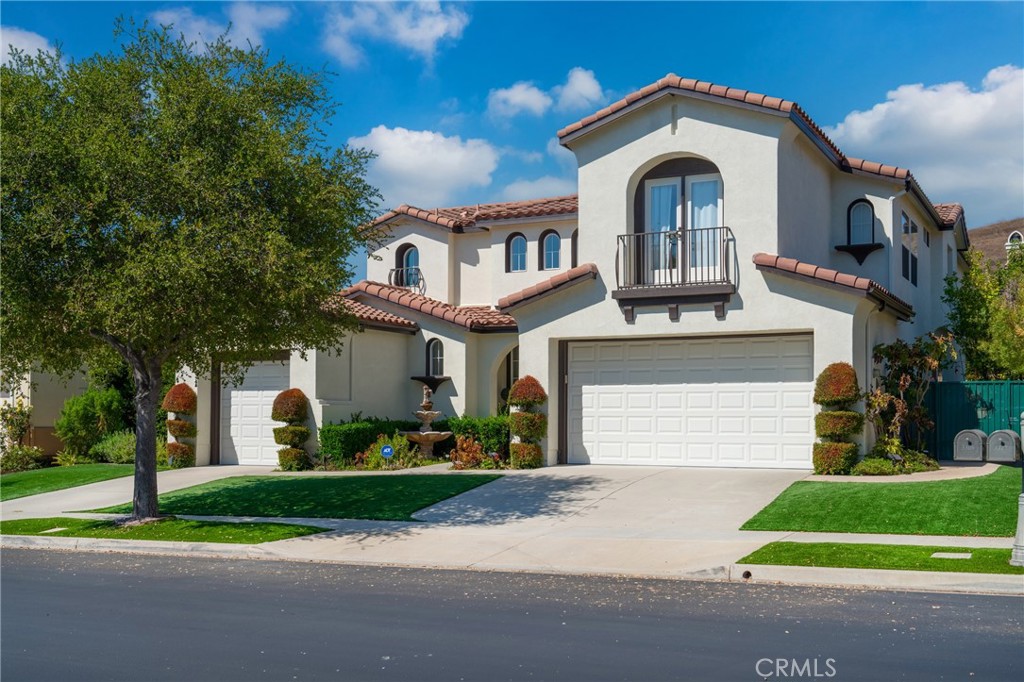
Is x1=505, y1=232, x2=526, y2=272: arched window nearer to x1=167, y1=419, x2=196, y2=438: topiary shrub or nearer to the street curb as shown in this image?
x1=167, y1=419, x2=196, y2=438: topiary shrub

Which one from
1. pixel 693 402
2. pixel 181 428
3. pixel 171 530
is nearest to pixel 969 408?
pixel 693 402

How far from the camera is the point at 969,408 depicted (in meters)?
21.6

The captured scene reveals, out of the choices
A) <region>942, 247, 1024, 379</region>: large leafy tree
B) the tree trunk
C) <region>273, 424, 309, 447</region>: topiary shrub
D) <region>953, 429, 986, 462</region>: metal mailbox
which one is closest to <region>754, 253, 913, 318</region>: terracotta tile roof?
<region>953, 429, 986, 462</region>: metal mailbox

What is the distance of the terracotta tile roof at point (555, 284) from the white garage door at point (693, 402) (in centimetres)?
138

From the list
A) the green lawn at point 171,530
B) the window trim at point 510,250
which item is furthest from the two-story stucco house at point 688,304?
the green lawn at point 171,530

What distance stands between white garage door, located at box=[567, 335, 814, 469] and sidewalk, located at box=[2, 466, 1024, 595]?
77cm

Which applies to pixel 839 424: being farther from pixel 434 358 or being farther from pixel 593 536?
pixel 434 358

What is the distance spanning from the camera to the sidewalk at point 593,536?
11.4 meters

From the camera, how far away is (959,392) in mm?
21734

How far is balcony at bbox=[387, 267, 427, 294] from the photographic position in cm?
2875

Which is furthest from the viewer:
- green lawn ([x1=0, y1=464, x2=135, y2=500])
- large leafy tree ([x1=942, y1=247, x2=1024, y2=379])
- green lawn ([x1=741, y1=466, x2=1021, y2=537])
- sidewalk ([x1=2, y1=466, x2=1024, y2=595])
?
large leafy tree ([x1=942, y1=247, x2=1024, y2=379])

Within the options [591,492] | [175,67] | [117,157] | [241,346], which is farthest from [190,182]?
[591,492]

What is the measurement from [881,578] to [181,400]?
1748cm

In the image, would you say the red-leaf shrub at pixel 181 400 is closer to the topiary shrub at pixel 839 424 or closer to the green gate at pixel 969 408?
the topiary shrub at pixel 839 424
